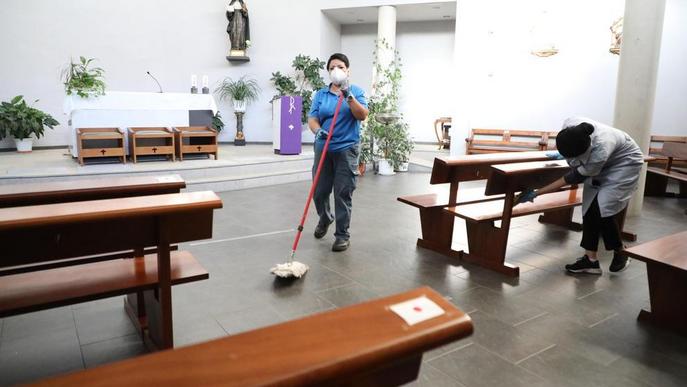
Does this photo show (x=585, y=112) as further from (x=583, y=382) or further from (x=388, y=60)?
(x=583, y=382)

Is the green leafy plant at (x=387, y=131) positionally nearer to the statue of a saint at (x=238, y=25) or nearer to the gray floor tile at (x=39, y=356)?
the statue of a saint at (x=238, y=25)

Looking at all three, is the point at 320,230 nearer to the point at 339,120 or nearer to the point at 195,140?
the point at 339,120

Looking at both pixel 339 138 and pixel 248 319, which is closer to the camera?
pixel 248 319

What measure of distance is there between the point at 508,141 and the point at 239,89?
5513 mm

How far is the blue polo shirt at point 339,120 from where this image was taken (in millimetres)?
3746

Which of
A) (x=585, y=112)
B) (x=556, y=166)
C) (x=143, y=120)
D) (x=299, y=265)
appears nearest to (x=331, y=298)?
(x=299, y=265)

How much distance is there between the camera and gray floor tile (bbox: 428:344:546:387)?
2146 mm

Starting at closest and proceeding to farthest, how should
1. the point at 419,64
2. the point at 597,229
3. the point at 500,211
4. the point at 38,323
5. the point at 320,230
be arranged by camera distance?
the point at 38,323, the point at 597,229, the point at 500,211, the point at 320,230, the point at 419,64

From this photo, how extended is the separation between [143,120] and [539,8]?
23.4 ft

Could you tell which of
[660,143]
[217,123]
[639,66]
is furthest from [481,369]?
[217,123]

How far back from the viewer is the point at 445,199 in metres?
4.14

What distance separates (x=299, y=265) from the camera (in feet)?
11.0

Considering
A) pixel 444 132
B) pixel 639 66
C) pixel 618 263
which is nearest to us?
pixel 618 263

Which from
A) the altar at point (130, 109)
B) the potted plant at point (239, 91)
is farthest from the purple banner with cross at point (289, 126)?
the potted plant at point (239, 91)
